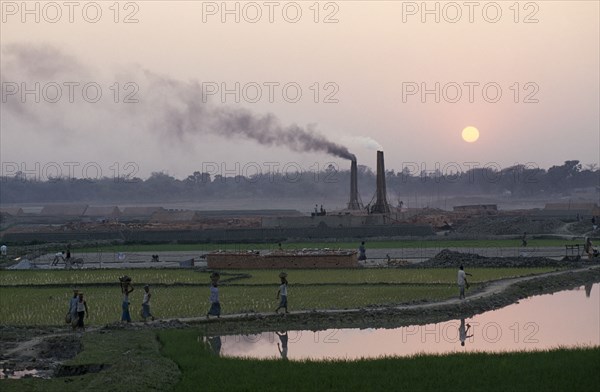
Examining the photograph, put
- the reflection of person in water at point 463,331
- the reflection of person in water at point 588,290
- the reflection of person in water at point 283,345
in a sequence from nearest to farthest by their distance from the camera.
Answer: the reflection of person in water at point 283,345, the reflection of person in water at point 463,331, the reflection of person in water at point 588,290

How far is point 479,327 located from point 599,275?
47.5 ft

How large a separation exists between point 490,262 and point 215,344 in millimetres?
22774

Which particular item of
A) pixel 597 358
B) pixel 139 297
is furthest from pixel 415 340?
pixel 139 297

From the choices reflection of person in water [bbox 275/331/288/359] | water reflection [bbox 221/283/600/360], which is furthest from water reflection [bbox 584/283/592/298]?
reflection of person in water [bbox 275/331/288/359]

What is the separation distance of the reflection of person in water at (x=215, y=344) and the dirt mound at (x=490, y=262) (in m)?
20.1

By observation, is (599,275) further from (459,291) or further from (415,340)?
(415,340)

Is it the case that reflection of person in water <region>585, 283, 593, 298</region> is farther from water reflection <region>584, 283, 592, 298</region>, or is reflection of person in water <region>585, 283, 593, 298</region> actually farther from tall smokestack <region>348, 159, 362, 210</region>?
tall smokestack <region>348, 159, 362, 210</region>

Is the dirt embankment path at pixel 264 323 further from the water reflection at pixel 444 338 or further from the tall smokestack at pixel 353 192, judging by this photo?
the tall smokestack at pixel 353 192

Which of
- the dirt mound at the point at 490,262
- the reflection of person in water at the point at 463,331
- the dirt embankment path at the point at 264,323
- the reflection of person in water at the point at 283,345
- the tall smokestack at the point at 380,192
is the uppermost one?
the tall smokestack at the point at 380,192

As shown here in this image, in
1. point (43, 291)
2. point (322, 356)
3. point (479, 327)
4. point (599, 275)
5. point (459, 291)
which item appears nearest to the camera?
point (322, 356)

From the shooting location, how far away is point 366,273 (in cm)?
3884

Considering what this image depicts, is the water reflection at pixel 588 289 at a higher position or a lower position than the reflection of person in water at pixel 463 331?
higher

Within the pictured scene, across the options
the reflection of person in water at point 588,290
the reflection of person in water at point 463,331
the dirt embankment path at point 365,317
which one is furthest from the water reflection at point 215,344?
the reflection of person in water at point 588,290

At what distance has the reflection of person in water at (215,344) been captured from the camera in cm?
2138
